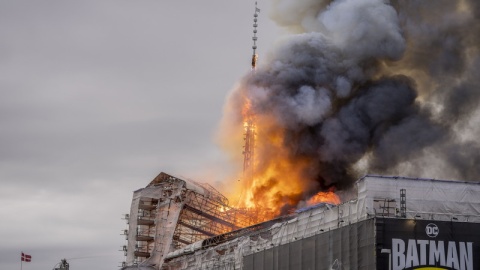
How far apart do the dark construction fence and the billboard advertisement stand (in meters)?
1.08

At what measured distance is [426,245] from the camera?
73562 mm

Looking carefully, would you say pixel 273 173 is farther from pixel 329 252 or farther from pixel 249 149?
pixel 329 252

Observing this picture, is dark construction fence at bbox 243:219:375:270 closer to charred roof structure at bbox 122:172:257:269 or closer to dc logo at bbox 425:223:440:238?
dc logo at bbox 425:223:440:238

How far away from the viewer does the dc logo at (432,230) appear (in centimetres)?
7381

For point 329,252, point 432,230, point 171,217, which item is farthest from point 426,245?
point 171,217

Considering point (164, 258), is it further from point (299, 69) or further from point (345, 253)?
point (345, 253)

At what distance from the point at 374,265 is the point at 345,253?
478 centimetres

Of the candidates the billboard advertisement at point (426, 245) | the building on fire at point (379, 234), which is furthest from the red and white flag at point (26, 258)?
the billboard advertisement at point (426, 245)

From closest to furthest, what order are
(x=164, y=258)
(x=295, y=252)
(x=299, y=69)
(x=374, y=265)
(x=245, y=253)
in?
1. (x=374, y=265)
2. (x=295, y=252)
3. (x=245, y=253)
4. (x=299, y=69)
5. (x=164, y=258)

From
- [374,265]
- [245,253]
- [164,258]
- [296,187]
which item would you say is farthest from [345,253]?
[164,258]

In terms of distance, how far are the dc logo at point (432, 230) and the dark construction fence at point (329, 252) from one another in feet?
14.0

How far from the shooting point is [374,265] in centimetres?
7306

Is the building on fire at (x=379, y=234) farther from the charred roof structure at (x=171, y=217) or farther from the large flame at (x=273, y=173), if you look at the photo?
the charred roof structure at (x=171, y=217)

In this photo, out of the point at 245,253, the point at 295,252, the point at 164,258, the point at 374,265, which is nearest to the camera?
the point at 374,265
